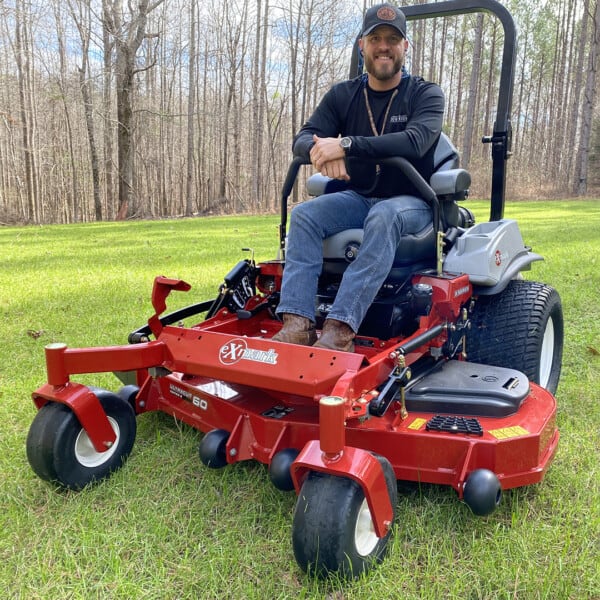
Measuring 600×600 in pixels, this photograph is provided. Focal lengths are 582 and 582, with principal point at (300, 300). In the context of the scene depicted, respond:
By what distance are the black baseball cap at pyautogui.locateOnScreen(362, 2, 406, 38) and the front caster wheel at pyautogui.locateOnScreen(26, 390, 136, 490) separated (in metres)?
1.96

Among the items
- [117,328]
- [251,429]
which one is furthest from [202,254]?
[251,429]

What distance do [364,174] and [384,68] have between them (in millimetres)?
491

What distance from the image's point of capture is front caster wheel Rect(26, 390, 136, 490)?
78.7 inches

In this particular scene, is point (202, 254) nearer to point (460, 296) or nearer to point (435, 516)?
point (460, 296)

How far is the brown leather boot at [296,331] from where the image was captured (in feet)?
7.48

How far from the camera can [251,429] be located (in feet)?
6.95

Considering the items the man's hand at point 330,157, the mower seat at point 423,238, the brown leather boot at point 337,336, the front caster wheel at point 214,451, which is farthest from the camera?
the mower seat at point 423,238

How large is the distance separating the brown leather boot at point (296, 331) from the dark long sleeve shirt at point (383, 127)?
721 mm

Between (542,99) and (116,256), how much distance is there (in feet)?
112

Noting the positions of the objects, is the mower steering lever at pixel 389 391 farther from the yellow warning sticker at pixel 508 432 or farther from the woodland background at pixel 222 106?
the woodland background at pixel 222 106

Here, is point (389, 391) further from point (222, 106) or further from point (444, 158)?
point (222, 106)

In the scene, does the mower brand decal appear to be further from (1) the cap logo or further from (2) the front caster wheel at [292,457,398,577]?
(1) the cap logo

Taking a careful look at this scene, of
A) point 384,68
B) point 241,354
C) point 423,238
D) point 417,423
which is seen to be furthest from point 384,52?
point 417,423

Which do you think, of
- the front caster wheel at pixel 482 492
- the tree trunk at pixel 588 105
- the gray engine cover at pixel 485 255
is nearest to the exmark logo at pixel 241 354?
the front caster wheel at pixel 482 492
